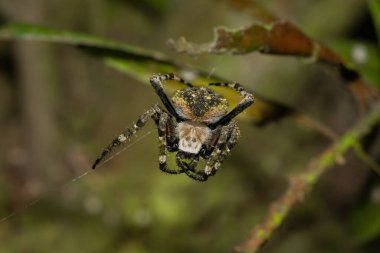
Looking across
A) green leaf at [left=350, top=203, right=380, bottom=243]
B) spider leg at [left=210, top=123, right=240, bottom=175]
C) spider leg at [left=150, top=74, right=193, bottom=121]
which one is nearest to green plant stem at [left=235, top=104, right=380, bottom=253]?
spider leg at [left=210, top=123, right=240, bottom=175]

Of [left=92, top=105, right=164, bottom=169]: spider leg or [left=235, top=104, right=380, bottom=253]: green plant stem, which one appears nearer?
[left=235, top=104, right=380, bottom=253]: green plant stem

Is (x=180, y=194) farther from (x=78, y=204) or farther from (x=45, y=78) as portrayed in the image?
(x=45, y=78)

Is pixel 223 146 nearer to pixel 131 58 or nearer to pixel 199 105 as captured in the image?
pixel 199 105

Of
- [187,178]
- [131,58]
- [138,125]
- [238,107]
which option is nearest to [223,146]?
[238,107]

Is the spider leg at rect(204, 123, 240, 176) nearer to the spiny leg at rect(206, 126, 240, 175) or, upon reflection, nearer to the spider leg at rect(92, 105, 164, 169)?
the spiny leg at rect(206, 126, 240, 175)

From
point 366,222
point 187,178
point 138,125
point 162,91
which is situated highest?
point 162,91

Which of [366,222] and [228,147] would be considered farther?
[366,222]

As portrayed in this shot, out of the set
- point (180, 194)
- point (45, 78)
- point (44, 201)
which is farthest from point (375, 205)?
point (45, 78)

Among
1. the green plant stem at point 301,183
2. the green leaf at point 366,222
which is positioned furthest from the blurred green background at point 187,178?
the green plant stem at point 301,183
